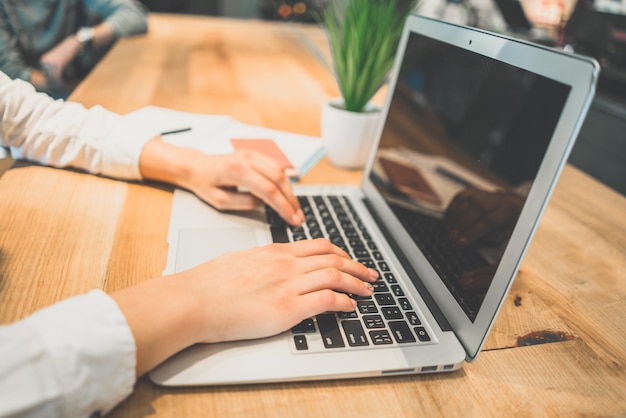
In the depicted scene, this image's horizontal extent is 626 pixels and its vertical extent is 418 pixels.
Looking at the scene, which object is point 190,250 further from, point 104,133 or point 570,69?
point 570,69

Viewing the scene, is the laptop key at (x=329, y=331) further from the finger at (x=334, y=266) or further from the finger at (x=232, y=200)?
the finger at (x=232, y=200)

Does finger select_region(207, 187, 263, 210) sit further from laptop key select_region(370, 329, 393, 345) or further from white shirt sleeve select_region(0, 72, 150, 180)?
laptop key select_region(370, 329, 393, 345)

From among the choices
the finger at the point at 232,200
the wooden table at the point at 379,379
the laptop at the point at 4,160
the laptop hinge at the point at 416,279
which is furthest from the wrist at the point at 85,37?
the laptop hinge at the point at 416,279

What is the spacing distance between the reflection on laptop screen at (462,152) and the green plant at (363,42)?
0.42 ft

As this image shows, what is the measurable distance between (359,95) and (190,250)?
50 cm

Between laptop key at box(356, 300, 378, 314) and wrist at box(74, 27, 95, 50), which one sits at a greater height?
laptop key at box(356, 300, 378, 314)

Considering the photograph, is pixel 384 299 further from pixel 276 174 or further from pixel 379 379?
pixel 276 174

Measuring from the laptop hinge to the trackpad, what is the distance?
200 millimetres

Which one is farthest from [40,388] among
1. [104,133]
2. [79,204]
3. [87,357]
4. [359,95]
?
[359,95]

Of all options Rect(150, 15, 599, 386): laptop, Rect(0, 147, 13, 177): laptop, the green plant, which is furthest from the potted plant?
Rect(0, 147, 13, 177): laptop

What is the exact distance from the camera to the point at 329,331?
0.48m

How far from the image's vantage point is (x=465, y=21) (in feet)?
7.43

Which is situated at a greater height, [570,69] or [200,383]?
[570,69]

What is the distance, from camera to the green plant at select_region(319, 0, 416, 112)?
844mm
